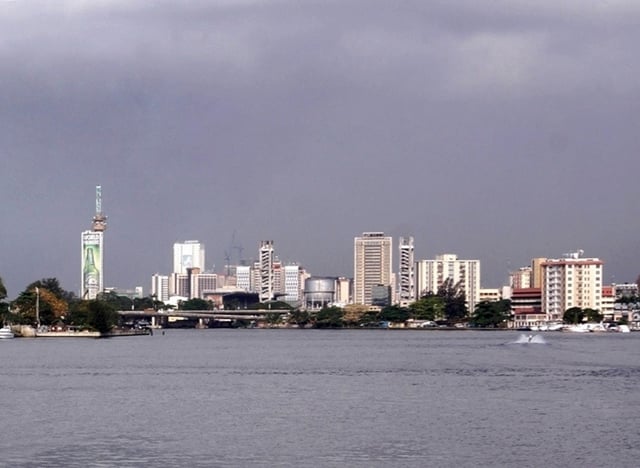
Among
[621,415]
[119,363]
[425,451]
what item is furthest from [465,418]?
[119,363]

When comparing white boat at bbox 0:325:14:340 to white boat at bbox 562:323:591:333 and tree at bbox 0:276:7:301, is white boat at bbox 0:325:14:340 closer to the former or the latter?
tree at bbox 0:276:7:301

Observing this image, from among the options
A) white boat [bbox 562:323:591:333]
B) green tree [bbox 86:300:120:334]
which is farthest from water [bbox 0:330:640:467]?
white boat [bbox 562:323:591:333]

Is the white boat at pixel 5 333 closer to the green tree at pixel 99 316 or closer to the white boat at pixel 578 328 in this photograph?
the green tree at pixel 99 316

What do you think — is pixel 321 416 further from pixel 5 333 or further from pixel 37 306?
pixel 37 306

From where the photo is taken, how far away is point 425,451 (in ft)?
104

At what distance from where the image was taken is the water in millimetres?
30625

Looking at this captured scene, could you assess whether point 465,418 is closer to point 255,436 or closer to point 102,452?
point 255,436

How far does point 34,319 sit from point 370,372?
84.1 meters

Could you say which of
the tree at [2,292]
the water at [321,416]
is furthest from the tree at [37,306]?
the water at [321,416]

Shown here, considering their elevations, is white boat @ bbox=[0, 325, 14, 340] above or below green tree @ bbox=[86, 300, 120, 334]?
below

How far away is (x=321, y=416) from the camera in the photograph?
39031 millimetres

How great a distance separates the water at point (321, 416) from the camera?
100 feet

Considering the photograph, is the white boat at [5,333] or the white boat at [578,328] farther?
the white boat at [578,328]

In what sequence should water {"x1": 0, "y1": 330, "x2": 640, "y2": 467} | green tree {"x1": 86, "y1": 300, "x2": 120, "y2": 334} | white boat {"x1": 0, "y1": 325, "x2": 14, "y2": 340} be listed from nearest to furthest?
1. water {"x1": 0, "y1": 330, "x2": 640, "y2": 467}
2. white boat {"x1": 0, "y1": 325, "x2": 14, "y2": 340}
3. green tree {"x1": 86, "y1": 300, "x2": 120, "y2": 334}
